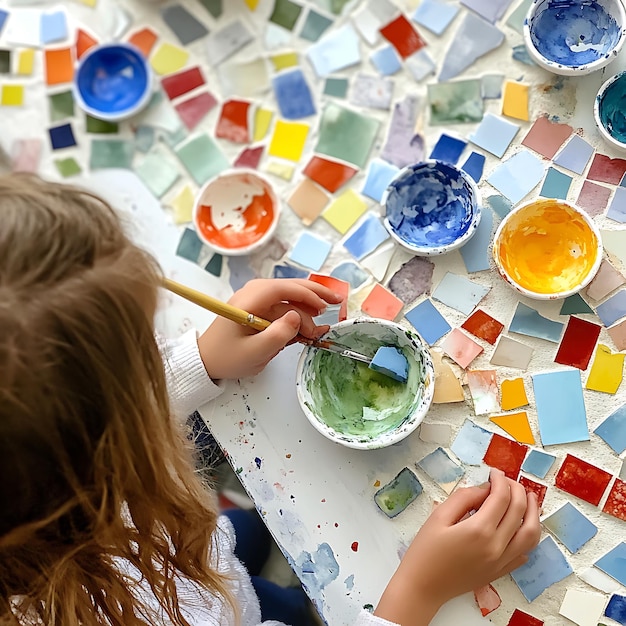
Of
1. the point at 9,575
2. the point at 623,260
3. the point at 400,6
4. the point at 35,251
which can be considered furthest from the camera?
the point at 400,6

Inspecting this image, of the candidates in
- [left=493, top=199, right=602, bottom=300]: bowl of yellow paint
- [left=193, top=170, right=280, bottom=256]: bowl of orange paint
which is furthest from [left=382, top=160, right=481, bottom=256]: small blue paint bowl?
[left=193, top=170, right=280, bottom=256]: bowl of orange paint

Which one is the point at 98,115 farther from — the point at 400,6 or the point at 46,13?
the point at 400,6

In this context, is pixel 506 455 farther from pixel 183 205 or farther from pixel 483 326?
pixel 183 205

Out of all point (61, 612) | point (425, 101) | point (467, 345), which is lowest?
point (61, 612)

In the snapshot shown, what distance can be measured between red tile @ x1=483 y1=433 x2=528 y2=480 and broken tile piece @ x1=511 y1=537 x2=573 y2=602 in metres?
0.08

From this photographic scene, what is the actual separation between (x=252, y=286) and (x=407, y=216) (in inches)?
7.9

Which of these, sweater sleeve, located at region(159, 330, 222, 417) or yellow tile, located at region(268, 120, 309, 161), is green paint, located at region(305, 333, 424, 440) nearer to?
sweater sleeve, located at region(159, 330, 222, 417)

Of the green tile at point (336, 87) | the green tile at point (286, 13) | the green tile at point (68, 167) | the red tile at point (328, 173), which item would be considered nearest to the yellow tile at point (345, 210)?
the red tile at point (328, 173)

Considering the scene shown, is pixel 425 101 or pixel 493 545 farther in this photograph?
pixel 425 101

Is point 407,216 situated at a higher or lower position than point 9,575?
higher

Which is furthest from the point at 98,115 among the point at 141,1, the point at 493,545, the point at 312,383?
the point at 493,545

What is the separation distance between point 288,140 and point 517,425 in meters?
0.44

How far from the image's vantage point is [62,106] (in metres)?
0.98

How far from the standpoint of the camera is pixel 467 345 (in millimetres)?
817
